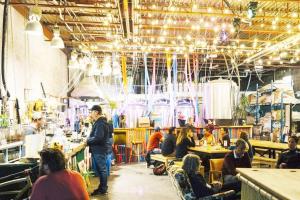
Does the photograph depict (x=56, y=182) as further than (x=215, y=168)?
No

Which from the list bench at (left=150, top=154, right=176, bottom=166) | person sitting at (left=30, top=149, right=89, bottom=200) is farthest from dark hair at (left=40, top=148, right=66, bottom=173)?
bench at (left=150, top=154, right=176, bottom=166)

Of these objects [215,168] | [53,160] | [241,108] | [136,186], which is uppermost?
[241,108]

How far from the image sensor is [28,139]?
4.82m

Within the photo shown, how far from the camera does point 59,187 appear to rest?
9.48ft

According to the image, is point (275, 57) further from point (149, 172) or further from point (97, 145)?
point (97, 145)

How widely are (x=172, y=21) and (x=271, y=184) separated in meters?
8.15

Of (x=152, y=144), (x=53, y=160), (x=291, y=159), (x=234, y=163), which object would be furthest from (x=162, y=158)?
(x=53, y=160)

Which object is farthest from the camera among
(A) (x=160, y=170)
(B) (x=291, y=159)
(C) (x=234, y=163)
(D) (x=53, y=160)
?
(A) (x=160, y=170)

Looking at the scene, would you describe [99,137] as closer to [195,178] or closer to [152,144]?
[195,178]

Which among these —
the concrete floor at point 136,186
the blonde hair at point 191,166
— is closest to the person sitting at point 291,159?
the concrete floor at point 136,186

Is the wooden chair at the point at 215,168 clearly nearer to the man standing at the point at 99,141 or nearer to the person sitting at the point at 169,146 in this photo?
the man standing at the point at 99,141

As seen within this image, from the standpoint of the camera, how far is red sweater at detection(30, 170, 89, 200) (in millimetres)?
2844

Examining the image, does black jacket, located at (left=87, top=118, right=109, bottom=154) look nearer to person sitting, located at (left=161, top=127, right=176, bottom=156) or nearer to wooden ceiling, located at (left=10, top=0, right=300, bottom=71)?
wooden ceiling, located at (left=10, top=0, right=300, bottom=71)

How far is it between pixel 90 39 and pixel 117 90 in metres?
4.00
